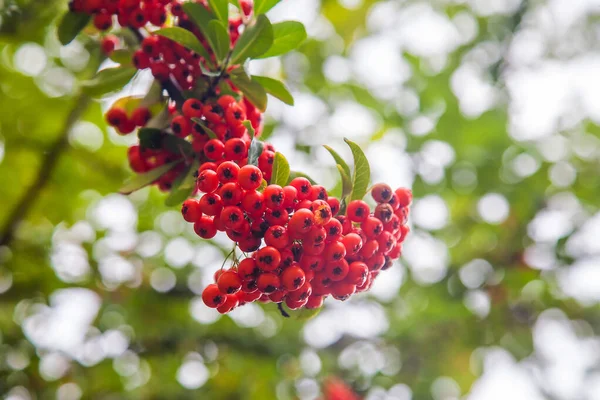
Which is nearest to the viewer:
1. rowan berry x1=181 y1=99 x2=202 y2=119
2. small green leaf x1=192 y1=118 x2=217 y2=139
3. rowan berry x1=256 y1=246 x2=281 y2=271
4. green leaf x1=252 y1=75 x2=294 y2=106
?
rowan berry x1=256 y1=246 x2=281 y2=271

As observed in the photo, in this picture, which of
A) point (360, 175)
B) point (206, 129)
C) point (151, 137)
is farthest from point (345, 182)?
point (151, 137)

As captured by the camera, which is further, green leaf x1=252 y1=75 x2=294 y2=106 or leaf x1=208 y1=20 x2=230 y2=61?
green leaf x1=252 y1=75 x2=294 y2=106

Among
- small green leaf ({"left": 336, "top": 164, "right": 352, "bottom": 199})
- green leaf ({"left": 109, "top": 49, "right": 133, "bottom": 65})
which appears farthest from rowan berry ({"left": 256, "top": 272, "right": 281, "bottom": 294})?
green leaf ({"left": 109, "top": 49, "right": 133, "bottom": 65})

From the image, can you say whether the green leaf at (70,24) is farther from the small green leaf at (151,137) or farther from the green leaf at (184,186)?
the green leaf at (184,186)

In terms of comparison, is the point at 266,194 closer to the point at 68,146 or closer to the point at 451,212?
the point at 68,146

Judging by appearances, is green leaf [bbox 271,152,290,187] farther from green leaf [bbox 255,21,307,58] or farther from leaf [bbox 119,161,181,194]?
green leaf [bbox 255,21,307,58]
